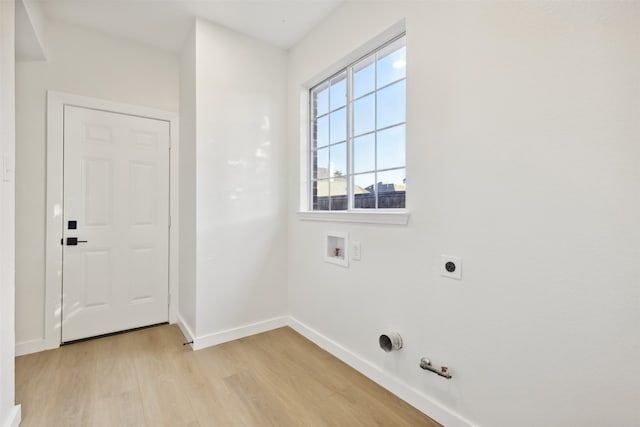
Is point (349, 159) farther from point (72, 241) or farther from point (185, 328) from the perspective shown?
point (72, 241)

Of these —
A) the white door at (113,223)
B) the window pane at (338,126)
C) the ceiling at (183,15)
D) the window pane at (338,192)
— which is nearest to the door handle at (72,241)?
the white door at (113,223)

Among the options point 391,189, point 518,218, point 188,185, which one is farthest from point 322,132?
point 518,218

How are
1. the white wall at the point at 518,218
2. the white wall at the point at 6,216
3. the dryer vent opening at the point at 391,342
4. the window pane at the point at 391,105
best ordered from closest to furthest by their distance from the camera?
1. the white wall at the point at 518,218
2. the white wall at the point at 6,216
3. the dryer vent opening at the point at 391,342
4. the window pane at the point at 391,105

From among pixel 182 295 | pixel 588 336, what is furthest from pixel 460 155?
pixel 182 295

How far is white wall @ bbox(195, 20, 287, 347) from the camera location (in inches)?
94.2

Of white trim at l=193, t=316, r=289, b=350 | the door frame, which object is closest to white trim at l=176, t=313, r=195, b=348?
white trim at l=193, t=316, r=289, b=350

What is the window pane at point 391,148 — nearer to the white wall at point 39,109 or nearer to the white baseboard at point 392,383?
the white baseboard at point 392,383

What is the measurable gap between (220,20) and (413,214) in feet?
7.15

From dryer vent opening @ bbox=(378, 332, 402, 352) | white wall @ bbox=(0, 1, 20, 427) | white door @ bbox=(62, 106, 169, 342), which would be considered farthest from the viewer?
white door @ bbox=(62, 106, 169, 342)

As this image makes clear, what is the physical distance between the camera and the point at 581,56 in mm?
1087

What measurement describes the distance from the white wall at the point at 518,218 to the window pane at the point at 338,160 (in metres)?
0.70

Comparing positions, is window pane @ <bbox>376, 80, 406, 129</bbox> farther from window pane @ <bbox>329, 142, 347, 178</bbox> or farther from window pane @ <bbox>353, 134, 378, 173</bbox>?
window pane @ <bbox>329, 142, 347, 178</bbox>

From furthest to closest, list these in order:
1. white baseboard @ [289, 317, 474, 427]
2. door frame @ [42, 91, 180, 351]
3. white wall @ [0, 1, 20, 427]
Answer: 1. door frame @ [42, 91, 180, 351]
2. white baseboard @ [289, 317, 474, 427]
3. white wall @ [0, 1, 20, 427]

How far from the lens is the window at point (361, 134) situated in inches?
75.2
